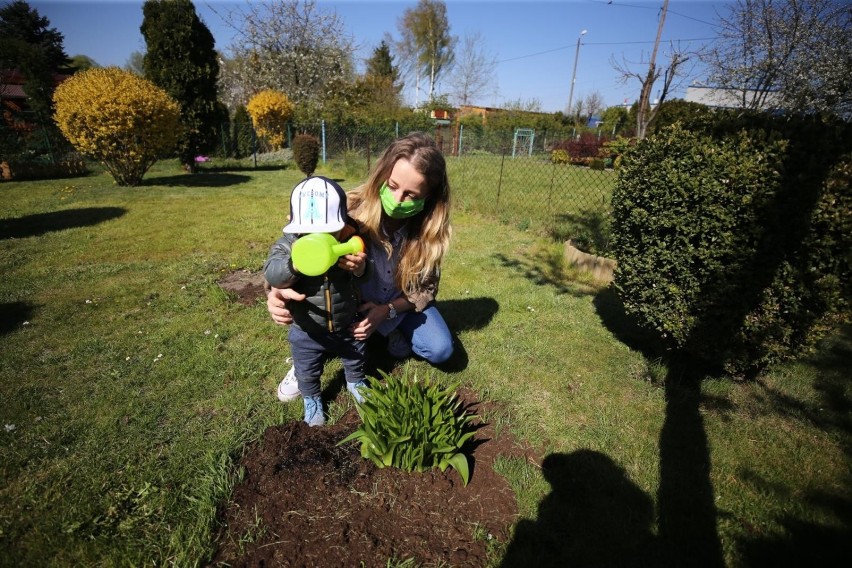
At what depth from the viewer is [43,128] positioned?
12000 mm

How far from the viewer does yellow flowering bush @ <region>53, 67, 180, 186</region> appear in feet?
29.7

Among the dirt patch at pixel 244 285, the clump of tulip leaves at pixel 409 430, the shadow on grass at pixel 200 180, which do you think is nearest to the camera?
the clump of tulip leaves at pixel 409 430

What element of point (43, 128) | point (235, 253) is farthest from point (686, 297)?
point (43, 128)

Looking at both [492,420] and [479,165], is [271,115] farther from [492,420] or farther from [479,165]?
[492,420]

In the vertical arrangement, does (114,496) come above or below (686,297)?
below

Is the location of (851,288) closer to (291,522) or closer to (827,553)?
(827,553)

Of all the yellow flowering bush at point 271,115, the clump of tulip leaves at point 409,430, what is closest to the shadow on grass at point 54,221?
the clump of tulip leaves at point 409,430

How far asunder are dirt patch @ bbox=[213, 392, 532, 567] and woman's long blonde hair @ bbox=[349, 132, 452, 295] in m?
1.10

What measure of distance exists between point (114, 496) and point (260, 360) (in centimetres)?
132

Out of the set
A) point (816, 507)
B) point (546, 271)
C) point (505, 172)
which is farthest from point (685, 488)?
point (505, 172)

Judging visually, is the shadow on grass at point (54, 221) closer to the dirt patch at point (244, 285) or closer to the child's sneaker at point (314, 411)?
the dirt patch at point (244, 285)

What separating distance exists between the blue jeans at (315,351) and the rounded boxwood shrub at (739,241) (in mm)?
2231

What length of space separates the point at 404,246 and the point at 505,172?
13.0 meters

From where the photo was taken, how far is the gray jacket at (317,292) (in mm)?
1662
